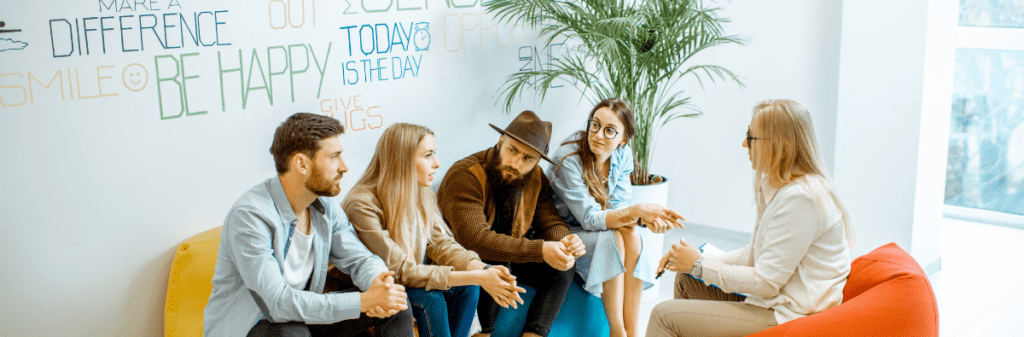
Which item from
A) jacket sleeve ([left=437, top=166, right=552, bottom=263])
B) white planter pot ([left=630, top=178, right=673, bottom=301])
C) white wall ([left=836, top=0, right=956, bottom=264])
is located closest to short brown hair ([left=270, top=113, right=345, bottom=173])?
jacket sleeve ([left=437, top=166, right=552, bottom=263])

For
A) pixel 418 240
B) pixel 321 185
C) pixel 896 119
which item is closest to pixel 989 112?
pixel 896 119

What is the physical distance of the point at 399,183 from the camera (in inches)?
113

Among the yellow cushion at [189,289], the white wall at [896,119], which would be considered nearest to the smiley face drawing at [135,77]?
the yellow cushion at [189,289]

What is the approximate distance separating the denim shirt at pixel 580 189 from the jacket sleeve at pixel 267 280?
1335 millimetres

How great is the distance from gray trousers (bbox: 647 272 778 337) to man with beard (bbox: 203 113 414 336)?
0.82 m

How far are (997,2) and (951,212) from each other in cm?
152

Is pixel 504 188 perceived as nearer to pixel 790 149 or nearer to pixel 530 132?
pixel 530 132

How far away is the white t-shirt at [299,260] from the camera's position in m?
2.45

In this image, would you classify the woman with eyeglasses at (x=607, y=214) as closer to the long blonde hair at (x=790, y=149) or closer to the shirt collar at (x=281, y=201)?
the long blonde hair at (x=790, y=149)

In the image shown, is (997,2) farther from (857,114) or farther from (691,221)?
(691,221)

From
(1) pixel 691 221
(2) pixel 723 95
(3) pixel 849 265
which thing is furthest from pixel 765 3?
(3) pixel 849 265

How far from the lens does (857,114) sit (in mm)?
4469

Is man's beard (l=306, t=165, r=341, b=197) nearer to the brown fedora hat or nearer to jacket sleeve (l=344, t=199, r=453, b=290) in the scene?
jacket sleeve (l=344, t=199, r=453, b=290)

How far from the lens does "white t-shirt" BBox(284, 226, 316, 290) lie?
2.45 meters
